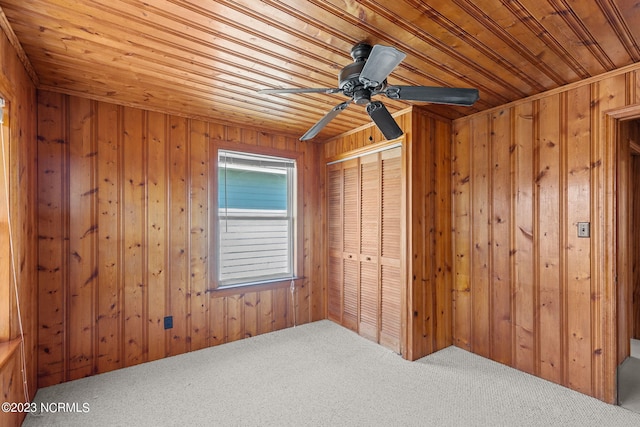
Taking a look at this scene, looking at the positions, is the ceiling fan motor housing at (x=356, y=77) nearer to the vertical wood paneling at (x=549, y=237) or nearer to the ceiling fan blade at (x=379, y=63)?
the ceiling fan blade at (x=379, y=63)

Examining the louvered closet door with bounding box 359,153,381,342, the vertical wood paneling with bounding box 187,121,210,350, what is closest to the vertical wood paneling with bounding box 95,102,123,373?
the vertical wood paneling with bounding box 187,121,210,350

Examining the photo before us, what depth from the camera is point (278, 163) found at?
3855 mm

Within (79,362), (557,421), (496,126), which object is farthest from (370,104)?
(79,362)

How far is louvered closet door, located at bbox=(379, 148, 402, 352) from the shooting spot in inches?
123

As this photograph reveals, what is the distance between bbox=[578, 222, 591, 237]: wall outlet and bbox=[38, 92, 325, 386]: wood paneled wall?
309cm

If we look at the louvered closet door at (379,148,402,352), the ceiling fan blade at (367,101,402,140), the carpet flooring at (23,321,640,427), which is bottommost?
the carpet flooring at (23,321,640,427)

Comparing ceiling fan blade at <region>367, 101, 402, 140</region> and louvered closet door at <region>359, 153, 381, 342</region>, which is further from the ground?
ceiling fan blade at <region>367, 101, 402, 140</region>

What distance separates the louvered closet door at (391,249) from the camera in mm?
3113

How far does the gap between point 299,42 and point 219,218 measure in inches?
82.8

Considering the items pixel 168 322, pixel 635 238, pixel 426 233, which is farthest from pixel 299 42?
pixel 635 238

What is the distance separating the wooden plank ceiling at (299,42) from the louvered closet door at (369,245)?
3.63 ft

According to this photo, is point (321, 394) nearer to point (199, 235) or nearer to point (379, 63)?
point (199, 235)

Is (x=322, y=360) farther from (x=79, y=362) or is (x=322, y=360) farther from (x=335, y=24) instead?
(x=335, y=24)

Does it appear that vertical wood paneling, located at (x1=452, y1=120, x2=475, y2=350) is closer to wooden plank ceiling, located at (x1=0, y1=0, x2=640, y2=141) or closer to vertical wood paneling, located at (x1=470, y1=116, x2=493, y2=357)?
vertical wood paneling, located at (x1=470, y1=116, x2=493, y2=357)
